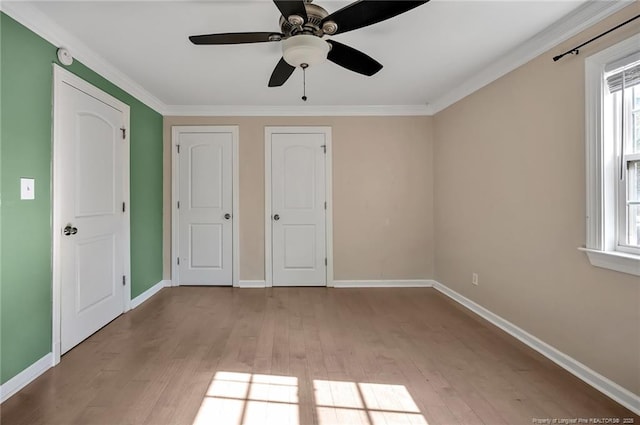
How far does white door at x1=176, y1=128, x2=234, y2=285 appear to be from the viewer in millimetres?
4184

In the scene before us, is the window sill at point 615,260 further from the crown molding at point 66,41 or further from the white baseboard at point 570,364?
the crown molding at point 66,41

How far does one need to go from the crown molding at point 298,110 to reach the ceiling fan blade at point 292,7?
251cm

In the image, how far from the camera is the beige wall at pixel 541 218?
189 centimetres

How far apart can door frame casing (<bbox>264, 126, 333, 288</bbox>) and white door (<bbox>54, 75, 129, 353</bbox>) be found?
160cm

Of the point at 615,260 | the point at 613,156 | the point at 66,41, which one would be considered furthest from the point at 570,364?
the point at 66,41

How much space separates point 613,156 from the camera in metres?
1.93

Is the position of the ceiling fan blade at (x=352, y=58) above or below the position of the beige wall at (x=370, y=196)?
above

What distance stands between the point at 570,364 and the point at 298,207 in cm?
308

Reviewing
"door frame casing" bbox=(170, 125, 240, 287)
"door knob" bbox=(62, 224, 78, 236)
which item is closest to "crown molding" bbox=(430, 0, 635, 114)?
Answer: "door frame casing" bbox=(170, 125, 240, 287)

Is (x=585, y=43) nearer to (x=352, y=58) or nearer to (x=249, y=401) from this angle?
(x=352, y=58)

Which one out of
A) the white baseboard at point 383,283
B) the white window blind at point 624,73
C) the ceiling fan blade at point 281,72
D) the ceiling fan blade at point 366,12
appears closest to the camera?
the ceiling fan blade at point 366,12

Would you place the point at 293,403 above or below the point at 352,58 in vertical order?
below

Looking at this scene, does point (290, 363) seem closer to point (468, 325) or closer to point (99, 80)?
point (468, 325)

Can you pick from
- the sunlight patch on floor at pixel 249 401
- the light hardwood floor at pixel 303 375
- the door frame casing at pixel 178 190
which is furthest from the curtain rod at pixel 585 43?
the door frame casing at pixel 178 190
